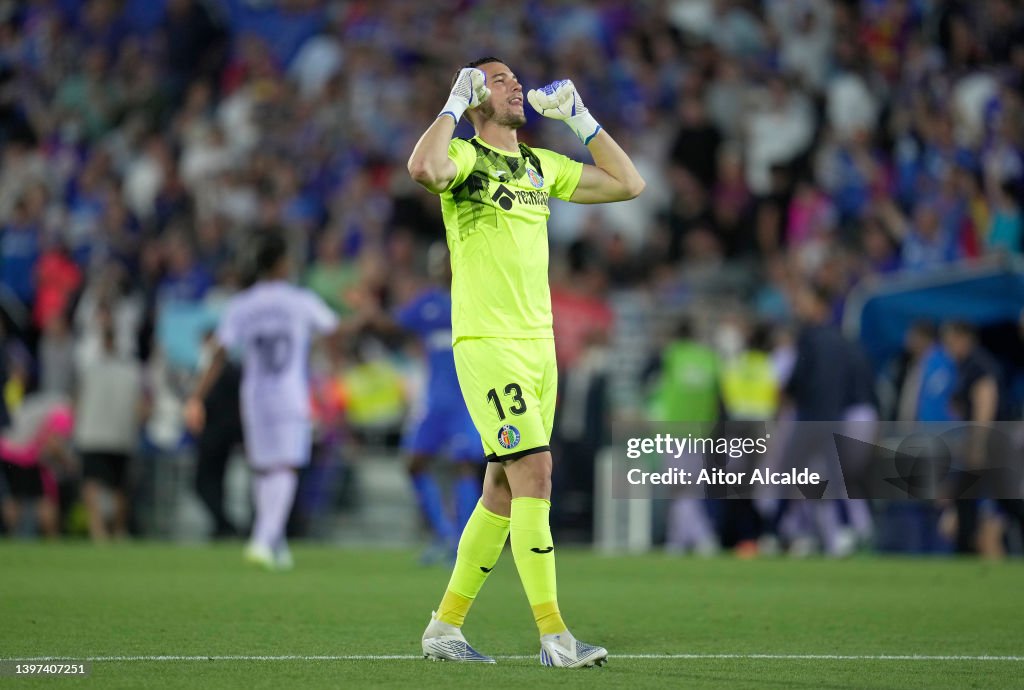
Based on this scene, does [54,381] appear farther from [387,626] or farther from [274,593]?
[387,626]

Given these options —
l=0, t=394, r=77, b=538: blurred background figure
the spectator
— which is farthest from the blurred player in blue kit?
the spectator

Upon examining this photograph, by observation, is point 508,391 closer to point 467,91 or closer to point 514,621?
point 467,91

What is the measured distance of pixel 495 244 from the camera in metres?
7.44

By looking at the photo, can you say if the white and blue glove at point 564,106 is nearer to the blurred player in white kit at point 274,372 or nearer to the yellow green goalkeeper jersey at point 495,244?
the yellow green goalkeeper jersey at point 495,244

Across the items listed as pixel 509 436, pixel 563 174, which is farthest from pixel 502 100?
pixel 509 436

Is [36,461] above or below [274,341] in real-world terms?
below

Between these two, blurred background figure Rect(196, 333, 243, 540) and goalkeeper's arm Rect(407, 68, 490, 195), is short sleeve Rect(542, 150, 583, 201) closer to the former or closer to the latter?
goalkeeper's arm Rect(407, 68, 490, 195)

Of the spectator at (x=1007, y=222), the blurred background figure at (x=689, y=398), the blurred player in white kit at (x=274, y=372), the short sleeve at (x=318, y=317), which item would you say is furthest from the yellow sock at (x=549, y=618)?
the spectator at (x=1007, y=222)

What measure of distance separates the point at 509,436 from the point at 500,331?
47 centimetres

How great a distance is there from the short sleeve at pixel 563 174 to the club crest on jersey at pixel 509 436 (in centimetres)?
122

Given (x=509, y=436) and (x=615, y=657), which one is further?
(x=615, y=657)

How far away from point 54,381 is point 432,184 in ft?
43.3

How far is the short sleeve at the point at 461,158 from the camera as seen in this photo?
24.0 ft

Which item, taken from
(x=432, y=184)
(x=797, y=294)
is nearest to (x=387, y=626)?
(x=432, y=184)
